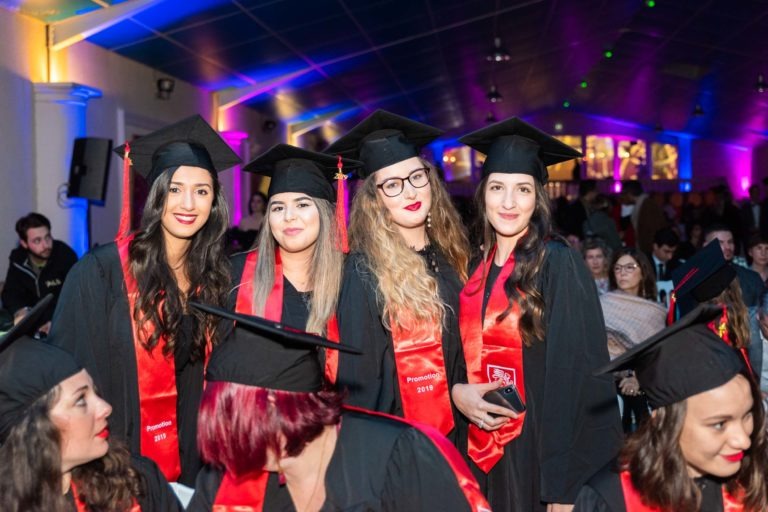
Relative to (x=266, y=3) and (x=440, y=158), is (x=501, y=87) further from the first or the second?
(x=266, y=3)

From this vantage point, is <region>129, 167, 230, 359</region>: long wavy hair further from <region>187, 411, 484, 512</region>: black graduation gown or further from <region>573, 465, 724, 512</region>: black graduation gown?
<region>573, 465, 724, 512</region>: black graduation gown

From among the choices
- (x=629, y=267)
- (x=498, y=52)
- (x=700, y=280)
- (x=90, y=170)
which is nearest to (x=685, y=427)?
(x=700, y=280)

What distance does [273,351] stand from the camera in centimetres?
189

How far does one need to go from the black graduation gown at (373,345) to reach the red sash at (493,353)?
2.8 inches

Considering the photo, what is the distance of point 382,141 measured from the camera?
3268 mm

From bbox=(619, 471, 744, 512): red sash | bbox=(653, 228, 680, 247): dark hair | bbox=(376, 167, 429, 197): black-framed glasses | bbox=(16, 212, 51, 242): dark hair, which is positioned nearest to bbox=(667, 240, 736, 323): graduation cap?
bbox=(376, 167, 429, 197): black-framed glasses

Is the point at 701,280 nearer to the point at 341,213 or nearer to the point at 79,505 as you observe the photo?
the point at 341,213

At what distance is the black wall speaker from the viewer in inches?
278

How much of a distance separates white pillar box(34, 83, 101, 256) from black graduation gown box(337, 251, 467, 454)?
16.0 feet

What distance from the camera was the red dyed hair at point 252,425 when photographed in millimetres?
1834

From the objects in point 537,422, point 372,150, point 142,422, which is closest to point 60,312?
point 142,422

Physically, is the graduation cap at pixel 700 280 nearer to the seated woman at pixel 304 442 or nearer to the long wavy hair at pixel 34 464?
the seated woman at pixel 304 442

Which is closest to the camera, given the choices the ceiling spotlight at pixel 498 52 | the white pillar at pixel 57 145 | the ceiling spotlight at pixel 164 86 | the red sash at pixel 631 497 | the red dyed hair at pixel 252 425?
the red dyed hair at pixel 252 425

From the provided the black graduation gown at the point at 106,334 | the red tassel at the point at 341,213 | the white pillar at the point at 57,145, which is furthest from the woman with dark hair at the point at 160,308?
the white pillar at the point at 57,145
